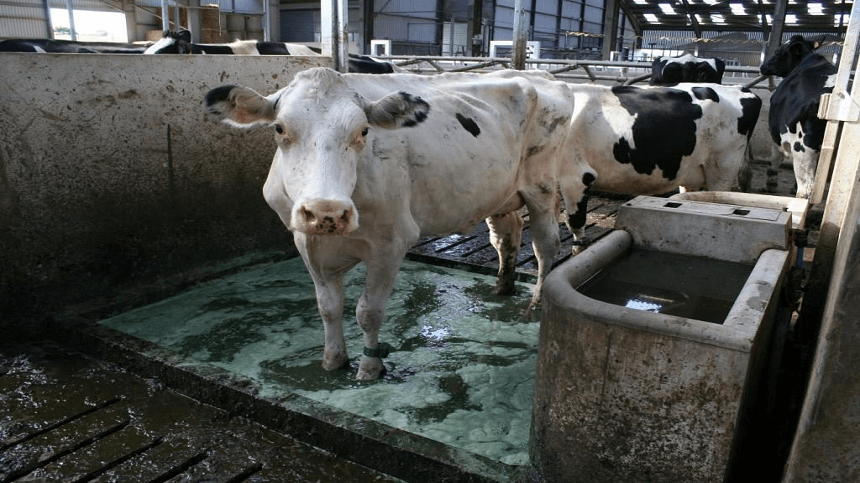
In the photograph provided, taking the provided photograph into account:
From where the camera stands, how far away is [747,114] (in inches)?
275

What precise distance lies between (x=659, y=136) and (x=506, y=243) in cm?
208

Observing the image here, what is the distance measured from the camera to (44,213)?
4711 mm

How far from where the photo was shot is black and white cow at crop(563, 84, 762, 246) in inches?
255

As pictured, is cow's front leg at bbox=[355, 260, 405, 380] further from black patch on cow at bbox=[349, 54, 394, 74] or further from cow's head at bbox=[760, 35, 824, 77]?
cow's head at bbox=[760, 35, 824, 77]

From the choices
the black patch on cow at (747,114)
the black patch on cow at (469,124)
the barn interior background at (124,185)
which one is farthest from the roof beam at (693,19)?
the black patch on cow at (469,124)

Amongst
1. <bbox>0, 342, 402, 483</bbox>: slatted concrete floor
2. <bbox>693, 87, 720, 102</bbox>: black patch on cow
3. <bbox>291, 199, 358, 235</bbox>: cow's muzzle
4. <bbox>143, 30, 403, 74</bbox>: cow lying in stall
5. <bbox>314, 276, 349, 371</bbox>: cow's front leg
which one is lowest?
<bbox>0, 342, 402, 483</bbox>: slatted concrete floor

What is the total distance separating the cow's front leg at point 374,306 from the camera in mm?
3863

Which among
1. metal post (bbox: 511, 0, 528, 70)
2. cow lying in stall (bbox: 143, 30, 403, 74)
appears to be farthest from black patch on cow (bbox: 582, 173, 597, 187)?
metal post (bbox: 511, 0, 528, 70)

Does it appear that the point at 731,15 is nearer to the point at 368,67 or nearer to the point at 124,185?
the point at 368,67

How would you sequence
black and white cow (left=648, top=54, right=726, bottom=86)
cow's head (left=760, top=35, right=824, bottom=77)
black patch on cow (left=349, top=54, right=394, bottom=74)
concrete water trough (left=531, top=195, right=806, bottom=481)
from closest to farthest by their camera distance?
concrete water trough (left=531, top=195, right=806, bottom=481), black patch on cow (left=349, top=54, right=394, bottom=74), black and white cow (left=648, top=54, right=726, bottom=86), cow's head (left=760, top=35, right=824, bottom=77)

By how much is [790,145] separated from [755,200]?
13.9ft

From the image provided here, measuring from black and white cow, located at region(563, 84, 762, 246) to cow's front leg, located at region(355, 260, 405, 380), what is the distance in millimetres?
2897

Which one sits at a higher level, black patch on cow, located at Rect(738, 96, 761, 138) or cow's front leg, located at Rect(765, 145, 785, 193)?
black patch on cow, located at Rect(738, 96, 761, 138)

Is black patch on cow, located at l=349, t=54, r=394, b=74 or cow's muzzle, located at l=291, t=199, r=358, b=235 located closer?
cow's muzzle, located at l=291, t=199, r=358, b=235
